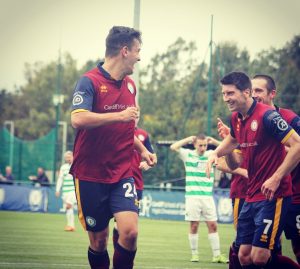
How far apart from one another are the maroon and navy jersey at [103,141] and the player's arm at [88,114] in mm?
51

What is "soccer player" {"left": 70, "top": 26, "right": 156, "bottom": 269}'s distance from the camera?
360 inches

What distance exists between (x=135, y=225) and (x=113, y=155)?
2.65 feet

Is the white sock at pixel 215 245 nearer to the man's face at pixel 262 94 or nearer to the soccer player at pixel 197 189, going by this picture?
the soccer player at pixel 197 189

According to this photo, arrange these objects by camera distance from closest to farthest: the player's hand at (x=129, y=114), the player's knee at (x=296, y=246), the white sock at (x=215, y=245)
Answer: the player's hand at (x=129, y=114) → the player's knee at (x=296, y=246) → the white sock at (x=215, y=245)

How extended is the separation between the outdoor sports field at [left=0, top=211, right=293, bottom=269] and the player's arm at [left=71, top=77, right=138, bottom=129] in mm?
4361

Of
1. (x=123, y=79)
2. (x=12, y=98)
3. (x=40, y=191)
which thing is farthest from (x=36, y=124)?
(x=123, y=79)

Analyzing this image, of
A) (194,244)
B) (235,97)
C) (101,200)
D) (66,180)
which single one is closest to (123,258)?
(101,200)

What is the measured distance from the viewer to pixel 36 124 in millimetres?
81938

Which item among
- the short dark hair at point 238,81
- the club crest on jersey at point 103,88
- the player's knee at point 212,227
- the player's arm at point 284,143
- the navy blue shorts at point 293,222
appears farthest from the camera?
the player's knee at point 212,227

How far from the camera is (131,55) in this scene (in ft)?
31.1

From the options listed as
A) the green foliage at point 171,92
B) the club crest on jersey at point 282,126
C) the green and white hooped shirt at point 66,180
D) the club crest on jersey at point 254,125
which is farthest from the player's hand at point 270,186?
the green foliage at point 171,92

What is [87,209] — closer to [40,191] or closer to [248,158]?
[248,158]

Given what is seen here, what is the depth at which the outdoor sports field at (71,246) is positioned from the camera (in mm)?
14102

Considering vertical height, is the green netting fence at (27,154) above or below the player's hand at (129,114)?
below
